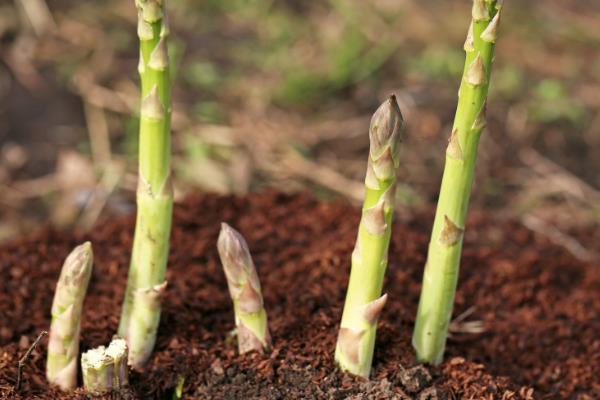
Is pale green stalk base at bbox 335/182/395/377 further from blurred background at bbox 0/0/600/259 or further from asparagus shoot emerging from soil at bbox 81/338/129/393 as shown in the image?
blurred background at bbox 0/0/600/259

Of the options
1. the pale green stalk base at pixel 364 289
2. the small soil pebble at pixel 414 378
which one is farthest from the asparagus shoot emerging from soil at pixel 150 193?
the small soil pebble at pixel 414 378

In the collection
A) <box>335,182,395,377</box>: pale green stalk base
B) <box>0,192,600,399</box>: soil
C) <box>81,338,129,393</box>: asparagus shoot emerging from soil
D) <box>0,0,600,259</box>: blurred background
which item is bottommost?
<box>0,0,600,259</box>: blurred background

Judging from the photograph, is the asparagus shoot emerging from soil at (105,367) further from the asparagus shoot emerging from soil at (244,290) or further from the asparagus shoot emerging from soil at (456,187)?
the asparagus shoot emerging from soil at (456,187)

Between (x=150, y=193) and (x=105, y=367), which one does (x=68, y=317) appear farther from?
(x=150, y=193)

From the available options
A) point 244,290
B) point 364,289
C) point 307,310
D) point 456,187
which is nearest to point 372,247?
point 364,289

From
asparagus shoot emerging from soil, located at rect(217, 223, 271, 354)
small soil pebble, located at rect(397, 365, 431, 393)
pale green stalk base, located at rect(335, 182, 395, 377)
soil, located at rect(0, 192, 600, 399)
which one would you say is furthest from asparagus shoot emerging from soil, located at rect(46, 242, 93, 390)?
small soil pebble, located at rect(397, 365, 431, 393)
